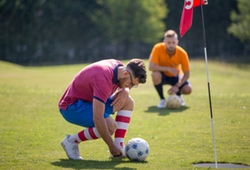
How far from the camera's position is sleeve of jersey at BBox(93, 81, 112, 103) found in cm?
809

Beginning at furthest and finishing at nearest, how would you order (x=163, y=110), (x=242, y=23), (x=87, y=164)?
(x=242, y=23), (x=163, y=110), (x=87, y=164)

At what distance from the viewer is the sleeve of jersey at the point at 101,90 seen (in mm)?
8094

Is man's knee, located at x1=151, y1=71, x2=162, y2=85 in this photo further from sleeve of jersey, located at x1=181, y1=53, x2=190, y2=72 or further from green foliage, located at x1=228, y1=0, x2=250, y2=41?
green foliage, located at x1=228, y1=0, x2=250, y2=41

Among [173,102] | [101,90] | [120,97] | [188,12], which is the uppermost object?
[188,12]

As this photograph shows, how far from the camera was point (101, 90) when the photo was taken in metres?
8.12

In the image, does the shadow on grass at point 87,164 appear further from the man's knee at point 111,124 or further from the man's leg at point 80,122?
the man's knee at point 111,124

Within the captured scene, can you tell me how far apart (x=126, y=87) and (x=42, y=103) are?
7659mm

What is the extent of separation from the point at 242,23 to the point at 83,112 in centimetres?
4721

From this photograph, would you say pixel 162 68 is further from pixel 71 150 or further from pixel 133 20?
pixel 133 20

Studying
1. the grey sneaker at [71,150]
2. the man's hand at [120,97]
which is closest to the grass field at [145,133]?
the grey sneaker at [71,150]

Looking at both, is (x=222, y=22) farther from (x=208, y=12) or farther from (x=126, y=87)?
(x=126, y=87)

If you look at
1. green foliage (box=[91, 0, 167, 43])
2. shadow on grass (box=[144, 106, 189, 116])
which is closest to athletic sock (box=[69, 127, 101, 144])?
shadow on grass (box=[144, 106, 189, 116])

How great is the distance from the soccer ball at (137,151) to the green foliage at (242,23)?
45.2 metres

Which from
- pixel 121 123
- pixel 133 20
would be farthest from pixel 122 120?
pixel 133 20
